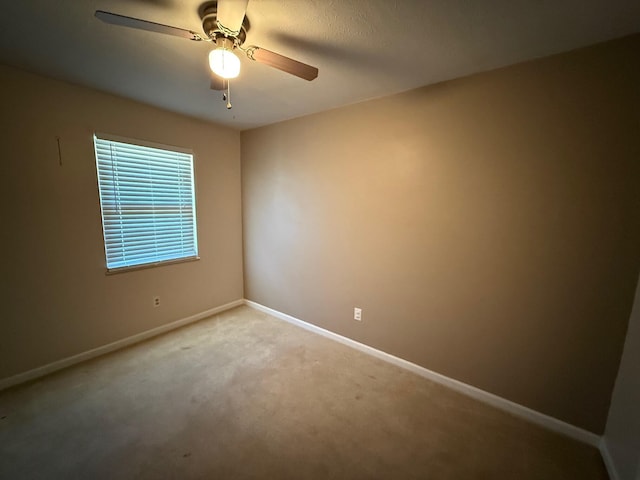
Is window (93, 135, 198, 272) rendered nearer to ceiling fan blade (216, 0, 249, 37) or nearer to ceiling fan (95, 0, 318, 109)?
ceiling fan (95, 0, 318, 109)

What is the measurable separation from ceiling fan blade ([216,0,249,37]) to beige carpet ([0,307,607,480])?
222cm

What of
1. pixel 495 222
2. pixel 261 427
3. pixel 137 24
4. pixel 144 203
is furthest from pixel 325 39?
pixel 261 427

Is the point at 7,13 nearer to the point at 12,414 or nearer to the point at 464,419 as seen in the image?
the point at 12,414

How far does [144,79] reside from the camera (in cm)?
203

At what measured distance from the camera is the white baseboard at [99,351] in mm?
2075

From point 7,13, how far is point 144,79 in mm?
743

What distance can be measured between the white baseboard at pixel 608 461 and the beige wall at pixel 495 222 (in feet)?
0.54

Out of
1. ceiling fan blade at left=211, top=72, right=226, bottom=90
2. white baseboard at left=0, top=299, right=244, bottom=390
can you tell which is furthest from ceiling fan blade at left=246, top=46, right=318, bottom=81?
white baseboard at left=0, top=299, right=244, bottom=390

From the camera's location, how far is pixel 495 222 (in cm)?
186

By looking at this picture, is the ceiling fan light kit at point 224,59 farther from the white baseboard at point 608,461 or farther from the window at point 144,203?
the white baseboard at point 608,461

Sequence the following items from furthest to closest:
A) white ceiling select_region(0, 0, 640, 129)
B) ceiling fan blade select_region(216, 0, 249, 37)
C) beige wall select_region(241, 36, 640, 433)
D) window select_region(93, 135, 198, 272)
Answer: window select_region(93, 135, 198, 272) → beige wall select_region(241, 36, 640, 433) → white ceiling select_region(0, 0, 640, 129) → ceiling fan blade select_region(216, 0, 249, 37)

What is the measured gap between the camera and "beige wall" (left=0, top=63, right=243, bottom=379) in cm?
197

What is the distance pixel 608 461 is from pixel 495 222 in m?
1.48

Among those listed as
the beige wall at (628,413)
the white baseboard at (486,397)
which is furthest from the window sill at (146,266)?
the beige wall at (628,413)
